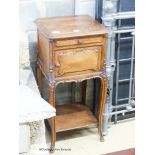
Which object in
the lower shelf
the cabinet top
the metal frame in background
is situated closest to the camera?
the cabinet top

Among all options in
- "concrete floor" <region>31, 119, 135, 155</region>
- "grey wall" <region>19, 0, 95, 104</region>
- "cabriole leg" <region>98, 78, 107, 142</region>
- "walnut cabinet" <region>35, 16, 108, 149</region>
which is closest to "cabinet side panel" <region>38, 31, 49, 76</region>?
"walnut cabinet" <region>35, 16, 108, 149</region>

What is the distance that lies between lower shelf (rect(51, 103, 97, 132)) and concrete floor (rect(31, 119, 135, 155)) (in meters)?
0.13

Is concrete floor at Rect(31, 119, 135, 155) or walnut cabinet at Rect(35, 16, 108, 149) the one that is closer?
walnut cabinet at Rect(35, 16, 108, 149)

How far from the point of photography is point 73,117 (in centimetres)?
246

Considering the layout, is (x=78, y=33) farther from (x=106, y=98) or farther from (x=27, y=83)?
(x=106, y=98)

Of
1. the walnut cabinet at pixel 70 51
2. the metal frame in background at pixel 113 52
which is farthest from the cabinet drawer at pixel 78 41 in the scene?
the metal frame in background at pixel 113 52

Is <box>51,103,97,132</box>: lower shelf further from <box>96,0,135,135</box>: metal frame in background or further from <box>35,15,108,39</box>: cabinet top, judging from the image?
<box>35,15,108,39</box>: cabinet top

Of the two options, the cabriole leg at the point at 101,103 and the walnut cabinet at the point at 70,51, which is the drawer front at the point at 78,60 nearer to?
the walnut cabinet at the point at 70,51

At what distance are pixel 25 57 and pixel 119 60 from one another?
0.74 meters

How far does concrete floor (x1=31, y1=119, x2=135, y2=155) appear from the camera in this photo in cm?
232

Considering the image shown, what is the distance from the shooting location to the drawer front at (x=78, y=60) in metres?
2.08

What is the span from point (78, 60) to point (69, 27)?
0.21 meters

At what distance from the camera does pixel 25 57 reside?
6.96 ft
